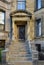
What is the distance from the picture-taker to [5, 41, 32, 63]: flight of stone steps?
15114 millimetres

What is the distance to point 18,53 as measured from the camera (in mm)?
16531

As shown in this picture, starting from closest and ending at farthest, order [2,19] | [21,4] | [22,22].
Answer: [2,19] < [22,22] < [21,4]

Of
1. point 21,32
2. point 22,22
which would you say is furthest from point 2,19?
point 21,32

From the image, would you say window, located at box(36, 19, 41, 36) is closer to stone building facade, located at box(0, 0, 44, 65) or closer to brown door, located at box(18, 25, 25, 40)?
stone building facade, located at box(0, 0, 44, 65)

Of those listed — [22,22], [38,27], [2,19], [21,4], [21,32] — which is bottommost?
[21,32]

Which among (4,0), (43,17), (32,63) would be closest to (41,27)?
(43,17)

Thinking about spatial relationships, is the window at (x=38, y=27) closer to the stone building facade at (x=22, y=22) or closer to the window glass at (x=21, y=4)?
the stone building facade at (x=22, y=22)


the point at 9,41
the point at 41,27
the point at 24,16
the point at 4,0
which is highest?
the point at 4,0

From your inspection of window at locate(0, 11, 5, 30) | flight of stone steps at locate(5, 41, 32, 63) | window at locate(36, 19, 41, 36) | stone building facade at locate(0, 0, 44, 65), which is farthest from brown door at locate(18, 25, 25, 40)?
flight of stone steps at locate(5, 41, 32, 63)

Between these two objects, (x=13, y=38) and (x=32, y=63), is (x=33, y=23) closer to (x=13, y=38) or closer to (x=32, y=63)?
(x=13, y=38)

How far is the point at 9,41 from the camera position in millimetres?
20625

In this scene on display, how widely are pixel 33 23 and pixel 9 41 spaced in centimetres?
353

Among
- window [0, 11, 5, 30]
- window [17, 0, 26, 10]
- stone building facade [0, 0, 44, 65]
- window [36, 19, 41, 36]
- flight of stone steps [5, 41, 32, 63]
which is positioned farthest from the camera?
window [17, 0, 26, 10]

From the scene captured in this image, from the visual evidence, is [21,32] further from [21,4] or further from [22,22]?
[21,4]
